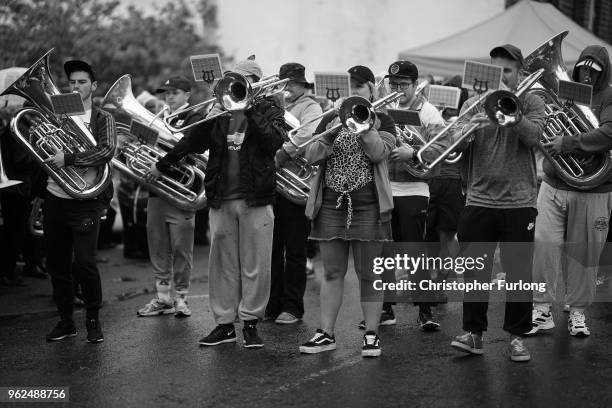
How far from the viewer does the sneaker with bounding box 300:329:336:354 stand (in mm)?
6335

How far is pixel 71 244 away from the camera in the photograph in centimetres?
676

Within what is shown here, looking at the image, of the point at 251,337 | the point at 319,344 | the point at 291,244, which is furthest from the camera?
the point at 291,244

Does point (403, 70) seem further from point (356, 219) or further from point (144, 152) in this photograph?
point (144, 152)

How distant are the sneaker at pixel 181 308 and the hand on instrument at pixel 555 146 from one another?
3.36 meters

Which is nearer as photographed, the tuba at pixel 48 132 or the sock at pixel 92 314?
the tuba at pixel 48 132

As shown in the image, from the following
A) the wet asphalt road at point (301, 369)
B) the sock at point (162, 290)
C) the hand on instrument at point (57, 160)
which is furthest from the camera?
the sock at point (162, 290)

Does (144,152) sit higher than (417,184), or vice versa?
(144,152)

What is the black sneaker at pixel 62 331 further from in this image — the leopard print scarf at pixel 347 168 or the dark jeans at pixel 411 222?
the dark jeans at pixel 411 222

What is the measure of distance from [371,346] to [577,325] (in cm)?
177

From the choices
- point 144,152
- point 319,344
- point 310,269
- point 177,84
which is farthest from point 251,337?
point 310,269

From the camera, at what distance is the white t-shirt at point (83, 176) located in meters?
6.64

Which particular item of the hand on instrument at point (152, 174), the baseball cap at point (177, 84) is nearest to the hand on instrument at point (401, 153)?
the hand on instrument at point (152, 174)

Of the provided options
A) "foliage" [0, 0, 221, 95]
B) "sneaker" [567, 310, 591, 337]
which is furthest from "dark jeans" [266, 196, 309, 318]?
"foliage" [0, 0, 221, 95]

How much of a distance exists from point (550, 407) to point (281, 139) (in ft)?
8.77
